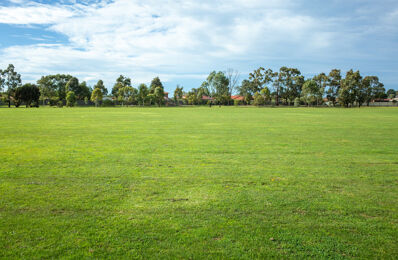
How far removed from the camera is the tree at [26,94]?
6831 cm

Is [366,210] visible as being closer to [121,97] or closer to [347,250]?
[347,250]

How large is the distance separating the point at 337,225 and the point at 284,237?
3.18ft

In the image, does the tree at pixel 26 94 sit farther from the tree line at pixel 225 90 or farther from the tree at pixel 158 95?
the tree at pixel 158 95

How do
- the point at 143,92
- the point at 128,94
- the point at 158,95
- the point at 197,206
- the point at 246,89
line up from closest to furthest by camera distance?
1. the point at 197,206
2. the point at 143,92
3. the point at 128,94
4. the point at 158,95
5. the point at 246,89

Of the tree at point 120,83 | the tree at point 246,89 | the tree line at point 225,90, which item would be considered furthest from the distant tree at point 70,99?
the tree at point 246,89

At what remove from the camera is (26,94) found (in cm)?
6925

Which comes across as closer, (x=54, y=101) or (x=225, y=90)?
(x=54, y=101)

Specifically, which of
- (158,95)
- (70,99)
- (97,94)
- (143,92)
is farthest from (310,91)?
(70,99)

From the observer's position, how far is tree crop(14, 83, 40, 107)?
6831 centimetres

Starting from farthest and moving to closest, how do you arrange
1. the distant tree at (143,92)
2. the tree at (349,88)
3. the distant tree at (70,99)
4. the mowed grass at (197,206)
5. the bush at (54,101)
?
the distant tree at (143,92) < the tree at (349,88) < the bush at (54,101) < the distant tree at (70,99) < the mowed grass at (197,206)

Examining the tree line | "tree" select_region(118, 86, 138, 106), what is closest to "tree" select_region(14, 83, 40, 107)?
the tree line

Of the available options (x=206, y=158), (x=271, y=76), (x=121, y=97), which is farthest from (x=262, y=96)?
(x=206, y=158)

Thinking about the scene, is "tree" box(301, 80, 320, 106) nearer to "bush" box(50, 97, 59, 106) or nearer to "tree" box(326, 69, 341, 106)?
"tree" box(326, 69, 341, 106)

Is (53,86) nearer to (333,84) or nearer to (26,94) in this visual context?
(26,94)
